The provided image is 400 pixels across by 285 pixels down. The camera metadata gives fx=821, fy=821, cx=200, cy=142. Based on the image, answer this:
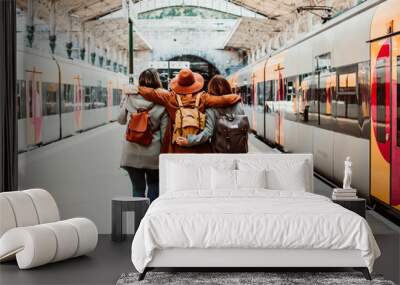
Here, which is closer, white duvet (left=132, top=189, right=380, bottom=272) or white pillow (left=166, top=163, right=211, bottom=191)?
white duvet (left=132, top=189, right=380, bottom=272)

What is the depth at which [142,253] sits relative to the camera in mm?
6527

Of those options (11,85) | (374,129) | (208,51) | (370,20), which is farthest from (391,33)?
(11,85)

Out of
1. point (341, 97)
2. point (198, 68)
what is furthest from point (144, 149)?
point (341, 97)

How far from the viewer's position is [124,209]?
27.4 feet

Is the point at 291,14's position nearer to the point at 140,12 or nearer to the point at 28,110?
the point at 140,12

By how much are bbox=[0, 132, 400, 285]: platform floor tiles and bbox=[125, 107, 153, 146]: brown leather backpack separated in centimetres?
108

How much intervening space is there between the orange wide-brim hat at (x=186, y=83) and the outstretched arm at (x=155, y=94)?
0.12 meters

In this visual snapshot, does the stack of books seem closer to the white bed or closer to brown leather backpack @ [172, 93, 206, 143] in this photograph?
the white bed

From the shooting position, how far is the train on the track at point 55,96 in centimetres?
903

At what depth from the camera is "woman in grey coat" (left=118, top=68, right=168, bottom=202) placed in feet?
29.1

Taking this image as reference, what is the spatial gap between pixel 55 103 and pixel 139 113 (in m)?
0.96

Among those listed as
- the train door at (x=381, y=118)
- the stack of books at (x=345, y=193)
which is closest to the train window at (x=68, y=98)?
the stack of books at (x=345, y=193)

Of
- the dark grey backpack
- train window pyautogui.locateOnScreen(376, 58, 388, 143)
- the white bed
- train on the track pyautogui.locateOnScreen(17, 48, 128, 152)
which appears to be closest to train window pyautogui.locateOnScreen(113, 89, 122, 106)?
train on the track pyautogui.locateOnScreen(17, 48, 128, 152)

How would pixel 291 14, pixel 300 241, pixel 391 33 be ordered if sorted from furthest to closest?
pixel 291 14, pixel 391 33, pixel 300 241
